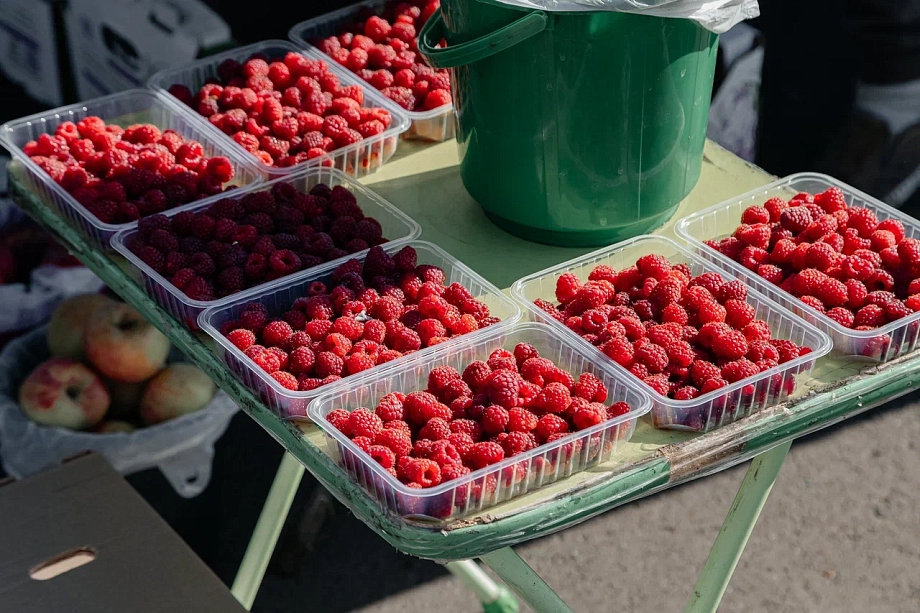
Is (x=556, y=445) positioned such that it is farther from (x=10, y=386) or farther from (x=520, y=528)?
(x=10, y=386)

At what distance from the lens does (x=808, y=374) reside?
52.1 inches

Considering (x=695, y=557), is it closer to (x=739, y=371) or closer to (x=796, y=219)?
(x=796, y=219)

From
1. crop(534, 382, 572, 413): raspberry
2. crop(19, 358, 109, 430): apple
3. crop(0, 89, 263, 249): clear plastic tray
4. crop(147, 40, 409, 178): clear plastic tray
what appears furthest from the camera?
crop(19, 358, 109, 430): apple

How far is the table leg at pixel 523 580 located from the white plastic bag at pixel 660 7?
674 mm

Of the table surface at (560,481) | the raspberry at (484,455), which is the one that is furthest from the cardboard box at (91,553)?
the raspberry at (484,455)

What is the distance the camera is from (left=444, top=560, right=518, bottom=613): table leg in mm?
2031

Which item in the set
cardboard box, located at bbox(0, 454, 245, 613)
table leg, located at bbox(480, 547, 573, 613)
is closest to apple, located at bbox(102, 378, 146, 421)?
cardboard box, located at bbox(0, 454, 245, 613)

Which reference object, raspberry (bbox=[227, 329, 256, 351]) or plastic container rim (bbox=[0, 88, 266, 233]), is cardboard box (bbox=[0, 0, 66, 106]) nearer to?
plastic container rim (bbox=[0, 88, 266, 233])

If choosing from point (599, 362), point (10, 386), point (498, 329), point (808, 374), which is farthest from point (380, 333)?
point (10, 386)

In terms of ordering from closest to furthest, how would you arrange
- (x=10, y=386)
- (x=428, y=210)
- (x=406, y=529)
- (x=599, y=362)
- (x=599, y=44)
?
1. (x=406, y=529)
2. (x=599, y=362)
3. (x=599, y=44)
4. (x=428, y=210)
5. (x=10, y=386)

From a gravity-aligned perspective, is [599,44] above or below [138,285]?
above

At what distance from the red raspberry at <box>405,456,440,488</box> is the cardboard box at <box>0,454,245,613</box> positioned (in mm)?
536

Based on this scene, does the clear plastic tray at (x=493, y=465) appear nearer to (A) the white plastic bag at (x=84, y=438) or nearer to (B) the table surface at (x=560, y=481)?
(B) the table surface at (x=560, y=481)

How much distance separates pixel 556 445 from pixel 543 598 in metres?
0.35
